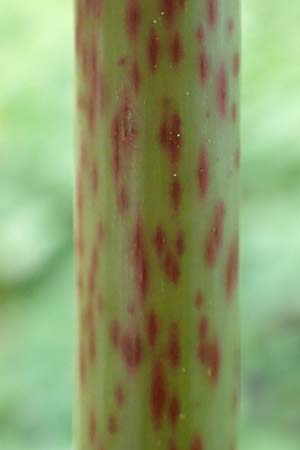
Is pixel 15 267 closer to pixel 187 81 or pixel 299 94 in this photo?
pixel 299 94

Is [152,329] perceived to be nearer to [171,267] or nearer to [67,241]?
[171,267]

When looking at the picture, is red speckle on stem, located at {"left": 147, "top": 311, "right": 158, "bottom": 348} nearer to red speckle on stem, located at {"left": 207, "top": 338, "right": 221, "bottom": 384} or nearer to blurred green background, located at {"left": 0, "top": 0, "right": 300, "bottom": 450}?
red speckle on stem, located at {"left": 207, "top": 338, "right": 221, "bottom": 384}

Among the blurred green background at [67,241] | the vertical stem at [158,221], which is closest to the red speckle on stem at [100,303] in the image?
the vertical stem at [158,221]

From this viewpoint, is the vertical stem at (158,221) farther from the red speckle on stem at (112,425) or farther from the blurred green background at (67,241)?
the blurred green background at (67,241)

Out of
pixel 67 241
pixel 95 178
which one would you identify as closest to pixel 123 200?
pixel 95 178

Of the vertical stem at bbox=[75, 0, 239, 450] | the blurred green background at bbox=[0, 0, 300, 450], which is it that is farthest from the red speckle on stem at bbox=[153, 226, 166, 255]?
the blurred green background at bbox=[0, 0, 300, 450]

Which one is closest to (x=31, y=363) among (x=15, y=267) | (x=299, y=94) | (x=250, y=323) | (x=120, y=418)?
(x=15, y=267)
